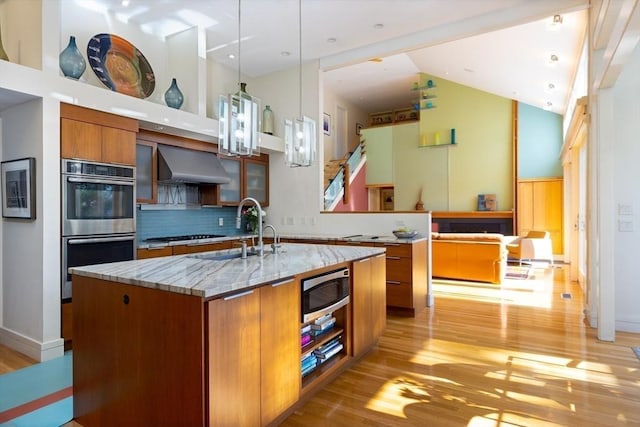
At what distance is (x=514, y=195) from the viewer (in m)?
9.52

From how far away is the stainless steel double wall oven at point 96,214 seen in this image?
10.6 ft

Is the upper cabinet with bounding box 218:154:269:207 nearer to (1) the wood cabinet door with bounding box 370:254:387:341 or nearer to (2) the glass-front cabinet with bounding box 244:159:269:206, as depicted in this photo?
(2) the glass-front cabinet with bounding box 244:159:269:206

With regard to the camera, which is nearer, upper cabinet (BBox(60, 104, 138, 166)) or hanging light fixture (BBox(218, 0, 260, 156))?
hanging light fixture (BBox(218, 0, 260, 156))

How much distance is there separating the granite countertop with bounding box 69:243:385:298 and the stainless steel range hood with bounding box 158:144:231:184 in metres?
2.07

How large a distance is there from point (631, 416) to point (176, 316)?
2634 mm

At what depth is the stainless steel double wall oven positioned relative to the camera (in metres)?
3.23

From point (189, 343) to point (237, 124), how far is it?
156 cm

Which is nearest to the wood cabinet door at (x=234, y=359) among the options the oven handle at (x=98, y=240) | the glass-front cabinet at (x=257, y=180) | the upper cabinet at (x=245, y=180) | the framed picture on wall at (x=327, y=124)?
the oven handle at (x=98, y=240)

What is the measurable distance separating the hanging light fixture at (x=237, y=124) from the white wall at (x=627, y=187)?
3561 mm

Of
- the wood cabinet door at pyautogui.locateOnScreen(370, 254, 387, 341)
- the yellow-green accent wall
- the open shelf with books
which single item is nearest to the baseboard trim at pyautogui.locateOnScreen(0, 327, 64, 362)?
the open shelf with books

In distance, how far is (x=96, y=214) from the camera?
3.44 metres

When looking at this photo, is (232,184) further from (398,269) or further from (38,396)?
(38,396)

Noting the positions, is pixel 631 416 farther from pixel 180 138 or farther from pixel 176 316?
pixel 180 138

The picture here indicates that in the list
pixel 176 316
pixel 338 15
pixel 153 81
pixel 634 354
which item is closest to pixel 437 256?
pixel 634 354
